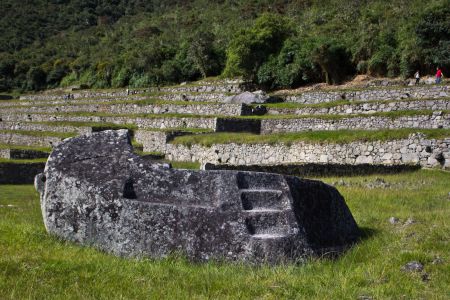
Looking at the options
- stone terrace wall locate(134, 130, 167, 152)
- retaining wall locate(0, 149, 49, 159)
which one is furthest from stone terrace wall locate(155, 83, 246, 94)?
retaining wall locate(0, 149, 49, 159)

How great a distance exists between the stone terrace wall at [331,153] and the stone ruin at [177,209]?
1384 centimetres

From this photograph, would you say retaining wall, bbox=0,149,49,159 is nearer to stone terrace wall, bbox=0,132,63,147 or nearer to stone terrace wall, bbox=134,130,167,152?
stone terrace wall, bbox=0,132,63,147

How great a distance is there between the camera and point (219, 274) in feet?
18.6

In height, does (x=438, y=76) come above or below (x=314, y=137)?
above

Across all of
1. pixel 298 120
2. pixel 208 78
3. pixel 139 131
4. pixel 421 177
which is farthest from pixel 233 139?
pixel 208 78

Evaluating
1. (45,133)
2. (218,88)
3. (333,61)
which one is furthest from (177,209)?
(218,88)

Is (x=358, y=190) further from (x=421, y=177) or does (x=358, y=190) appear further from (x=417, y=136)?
(x=417, y=136)

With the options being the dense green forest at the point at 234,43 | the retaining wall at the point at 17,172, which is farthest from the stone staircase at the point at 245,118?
the dense green forest at the point at 234,43

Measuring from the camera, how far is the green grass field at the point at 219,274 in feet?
16.2

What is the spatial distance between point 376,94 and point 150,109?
1556 cm

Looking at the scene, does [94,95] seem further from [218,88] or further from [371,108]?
[371,108]

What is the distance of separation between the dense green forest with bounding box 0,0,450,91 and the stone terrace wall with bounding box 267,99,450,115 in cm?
855

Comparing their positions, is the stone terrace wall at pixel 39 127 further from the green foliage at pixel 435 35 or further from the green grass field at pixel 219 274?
the green grass field at pixel 219 274

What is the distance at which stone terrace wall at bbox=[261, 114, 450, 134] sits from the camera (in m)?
22.5
